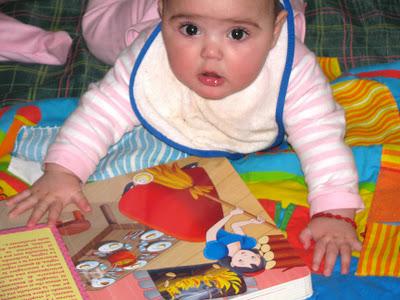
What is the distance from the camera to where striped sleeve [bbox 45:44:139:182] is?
1.23 metres

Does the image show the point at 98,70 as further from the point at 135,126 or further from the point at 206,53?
the point at 206,53

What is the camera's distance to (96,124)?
4.15 ft

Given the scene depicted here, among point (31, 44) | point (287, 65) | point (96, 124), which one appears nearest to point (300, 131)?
→ point (287, 65)

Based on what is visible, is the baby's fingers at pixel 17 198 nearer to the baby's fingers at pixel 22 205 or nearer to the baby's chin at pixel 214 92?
the baby's fingers at pixel 22 205

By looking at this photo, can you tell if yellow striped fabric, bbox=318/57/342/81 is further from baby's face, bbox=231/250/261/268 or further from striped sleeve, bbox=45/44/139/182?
baby's face, bbox=231/250/261/268

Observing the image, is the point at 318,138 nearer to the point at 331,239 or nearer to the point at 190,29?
the point at 331,239

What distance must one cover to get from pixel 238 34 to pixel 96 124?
0.32m

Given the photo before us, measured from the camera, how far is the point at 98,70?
1.60 meters

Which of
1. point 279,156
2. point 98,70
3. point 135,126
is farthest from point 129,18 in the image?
point 279,156

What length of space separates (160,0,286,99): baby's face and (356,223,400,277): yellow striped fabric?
1.07 ft

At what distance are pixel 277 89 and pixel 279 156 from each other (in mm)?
119

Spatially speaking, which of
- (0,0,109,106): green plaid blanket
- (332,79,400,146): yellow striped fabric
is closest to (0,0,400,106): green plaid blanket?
(0,0,109,106): green plaid blanket

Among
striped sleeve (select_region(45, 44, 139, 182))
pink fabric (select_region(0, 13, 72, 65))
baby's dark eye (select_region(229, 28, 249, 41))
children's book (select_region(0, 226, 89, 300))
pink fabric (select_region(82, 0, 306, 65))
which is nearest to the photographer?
children's book (select_region(0, 226, 89, 300))

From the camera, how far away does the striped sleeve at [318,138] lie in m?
1.16
